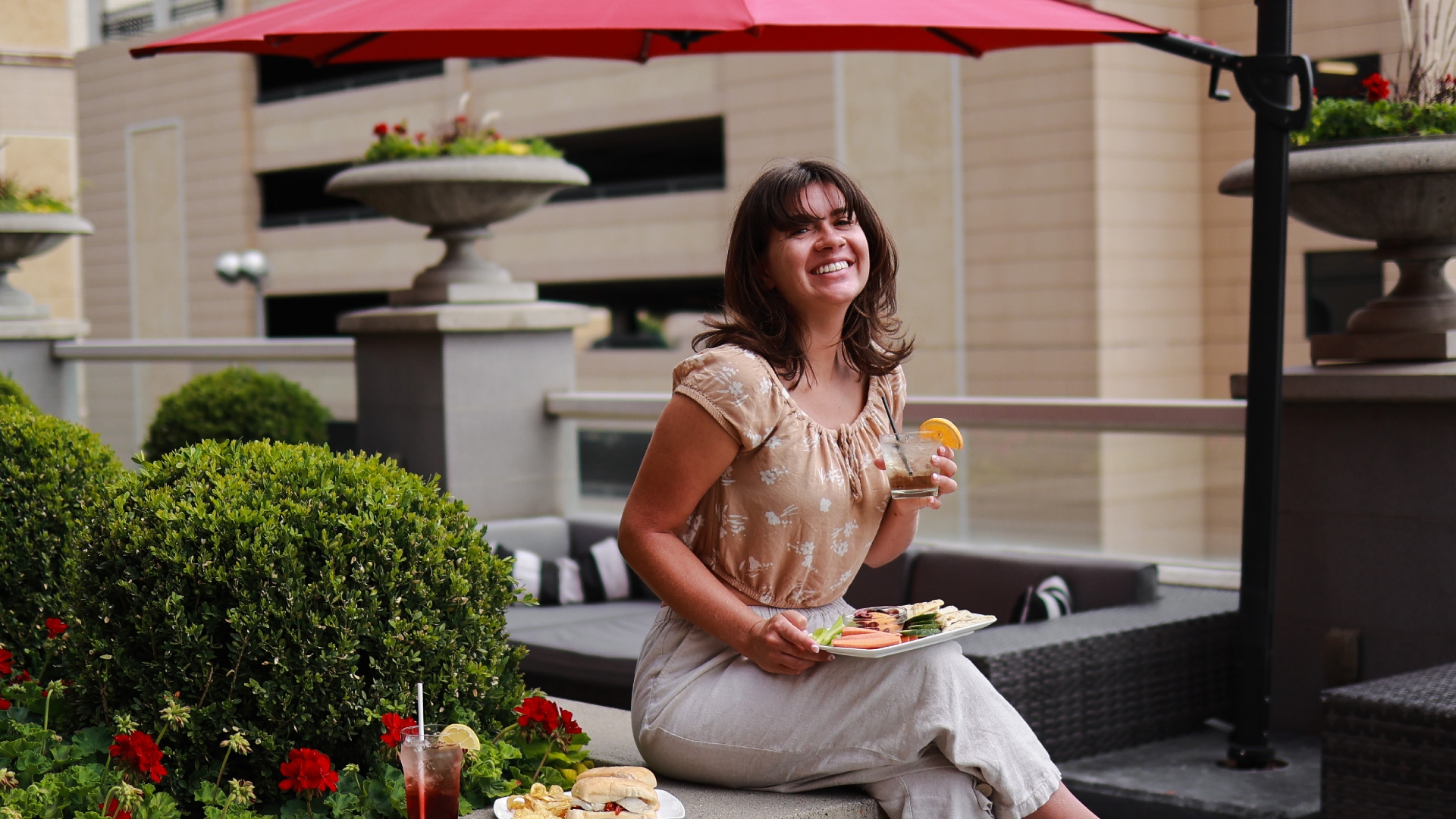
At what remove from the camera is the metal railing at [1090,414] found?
17.8 feet

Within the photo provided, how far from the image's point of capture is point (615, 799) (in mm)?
2689

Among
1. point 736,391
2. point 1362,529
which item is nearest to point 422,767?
point 736,391

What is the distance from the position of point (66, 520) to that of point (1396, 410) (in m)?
4.03

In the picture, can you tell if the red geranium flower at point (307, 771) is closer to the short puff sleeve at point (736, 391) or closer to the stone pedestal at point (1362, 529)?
the short puff sleeve at point (736, 391)

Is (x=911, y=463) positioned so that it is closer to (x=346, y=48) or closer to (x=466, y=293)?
(x=346, y=48)

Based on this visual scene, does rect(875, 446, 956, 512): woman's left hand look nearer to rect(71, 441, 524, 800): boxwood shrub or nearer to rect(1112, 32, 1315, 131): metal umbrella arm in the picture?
rect(71, 441, 524, 800): boxwood shrub

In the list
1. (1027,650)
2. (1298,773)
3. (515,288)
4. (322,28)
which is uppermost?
(322,28)

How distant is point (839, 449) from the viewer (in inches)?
116

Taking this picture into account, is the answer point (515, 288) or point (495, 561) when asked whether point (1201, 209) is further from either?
point (495, 561)

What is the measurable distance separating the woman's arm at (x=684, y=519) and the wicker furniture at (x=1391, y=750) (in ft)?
5.66

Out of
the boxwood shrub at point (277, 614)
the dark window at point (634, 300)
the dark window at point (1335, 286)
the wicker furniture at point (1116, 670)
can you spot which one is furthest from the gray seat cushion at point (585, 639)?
the dark window at point (634, 300)

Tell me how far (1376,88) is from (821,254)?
2.74m

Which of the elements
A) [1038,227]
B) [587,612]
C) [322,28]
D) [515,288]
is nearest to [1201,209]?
[1038,227]

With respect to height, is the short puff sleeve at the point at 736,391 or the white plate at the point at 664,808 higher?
the short puff sleeve at the point at 736,391
